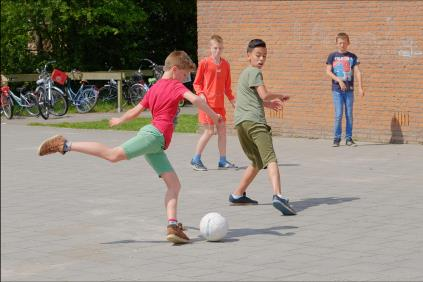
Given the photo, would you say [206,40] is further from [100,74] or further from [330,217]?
[330,217]

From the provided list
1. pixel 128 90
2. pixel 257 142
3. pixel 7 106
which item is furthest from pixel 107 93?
pixel 257 142

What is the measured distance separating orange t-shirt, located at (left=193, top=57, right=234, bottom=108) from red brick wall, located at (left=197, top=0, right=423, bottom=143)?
13.9 ft

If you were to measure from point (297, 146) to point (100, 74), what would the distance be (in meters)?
10.9

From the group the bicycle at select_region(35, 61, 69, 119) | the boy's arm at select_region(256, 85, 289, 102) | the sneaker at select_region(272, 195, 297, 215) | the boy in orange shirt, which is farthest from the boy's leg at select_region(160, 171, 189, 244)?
the bicycle at select_region(35, 61, 69, 119)

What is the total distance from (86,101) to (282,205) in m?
16.7

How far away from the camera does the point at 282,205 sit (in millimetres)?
10359

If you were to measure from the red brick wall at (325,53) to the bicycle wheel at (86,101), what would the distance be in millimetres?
6735

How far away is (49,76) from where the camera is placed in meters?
26.0

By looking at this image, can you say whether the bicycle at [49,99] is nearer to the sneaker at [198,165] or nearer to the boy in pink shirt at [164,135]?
the sneaker at [198,165]

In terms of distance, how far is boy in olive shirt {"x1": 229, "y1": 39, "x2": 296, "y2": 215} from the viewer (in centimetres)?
1055

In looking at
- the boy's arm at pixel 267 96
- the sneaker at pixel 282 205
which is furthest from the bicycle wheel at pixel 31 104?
the sneaker at pixel 282 205

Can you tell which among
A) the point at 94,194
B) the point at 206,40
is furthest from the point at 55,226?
the point at 206,40

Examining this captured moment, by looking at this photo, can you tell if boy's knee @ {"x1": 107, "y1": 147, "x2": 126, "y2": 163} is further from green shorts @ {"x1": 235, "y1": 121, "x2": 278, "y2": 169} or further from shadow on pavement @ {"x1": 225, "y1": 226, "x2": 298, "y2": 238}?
green shorts @ {"x1": 235, "y1": 121, "x2": 278, "y2": 169}

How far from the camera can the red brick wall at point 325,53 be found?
57.1 ft
